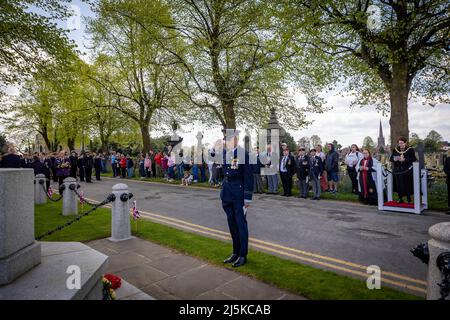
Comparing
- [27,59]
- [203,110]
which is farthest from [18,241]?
[203,110]

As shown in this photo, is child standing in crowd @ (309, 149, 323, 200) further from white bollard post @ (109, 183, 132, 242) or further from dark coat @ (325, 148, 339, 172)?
white bollard post @ (109, 183, 132, 242)

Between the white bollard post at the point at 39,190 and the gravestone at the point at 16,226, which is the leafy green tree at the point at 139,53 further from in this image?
the gravestone at the point at 16,226

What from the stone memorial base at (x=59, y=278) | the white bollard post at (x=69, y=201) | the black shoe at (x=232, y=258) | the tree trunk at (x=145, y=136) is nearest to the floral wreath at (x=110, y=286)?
the stone memorial base at (x=59, y=278)

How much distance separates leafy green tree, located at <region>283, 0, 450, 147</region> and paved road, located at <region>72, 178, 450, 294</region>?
21.3ft

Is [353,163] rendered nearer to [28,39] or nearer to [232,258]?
[232,258]

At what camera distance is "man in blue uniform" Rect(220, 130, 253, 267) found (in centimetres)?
498

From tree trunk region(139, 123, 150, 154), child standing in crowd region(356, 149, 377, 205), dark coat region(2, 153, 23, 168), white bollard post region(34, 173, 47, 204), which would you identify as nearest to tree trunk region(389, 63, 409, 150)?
child standing in crowd region(356, 149, 377, 205)

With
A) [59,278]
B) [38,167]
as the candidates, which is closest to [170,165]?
[38,167]

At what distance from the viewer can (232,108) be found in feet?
62.7

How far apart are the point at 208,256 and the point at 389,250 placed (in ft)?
11.8

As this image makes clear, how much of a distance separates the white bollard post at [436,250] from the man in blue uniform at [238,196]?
270cm

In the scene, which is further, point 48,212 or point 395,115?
point 395,115

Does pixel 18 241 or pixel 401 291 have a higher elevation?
pixel 18 241
